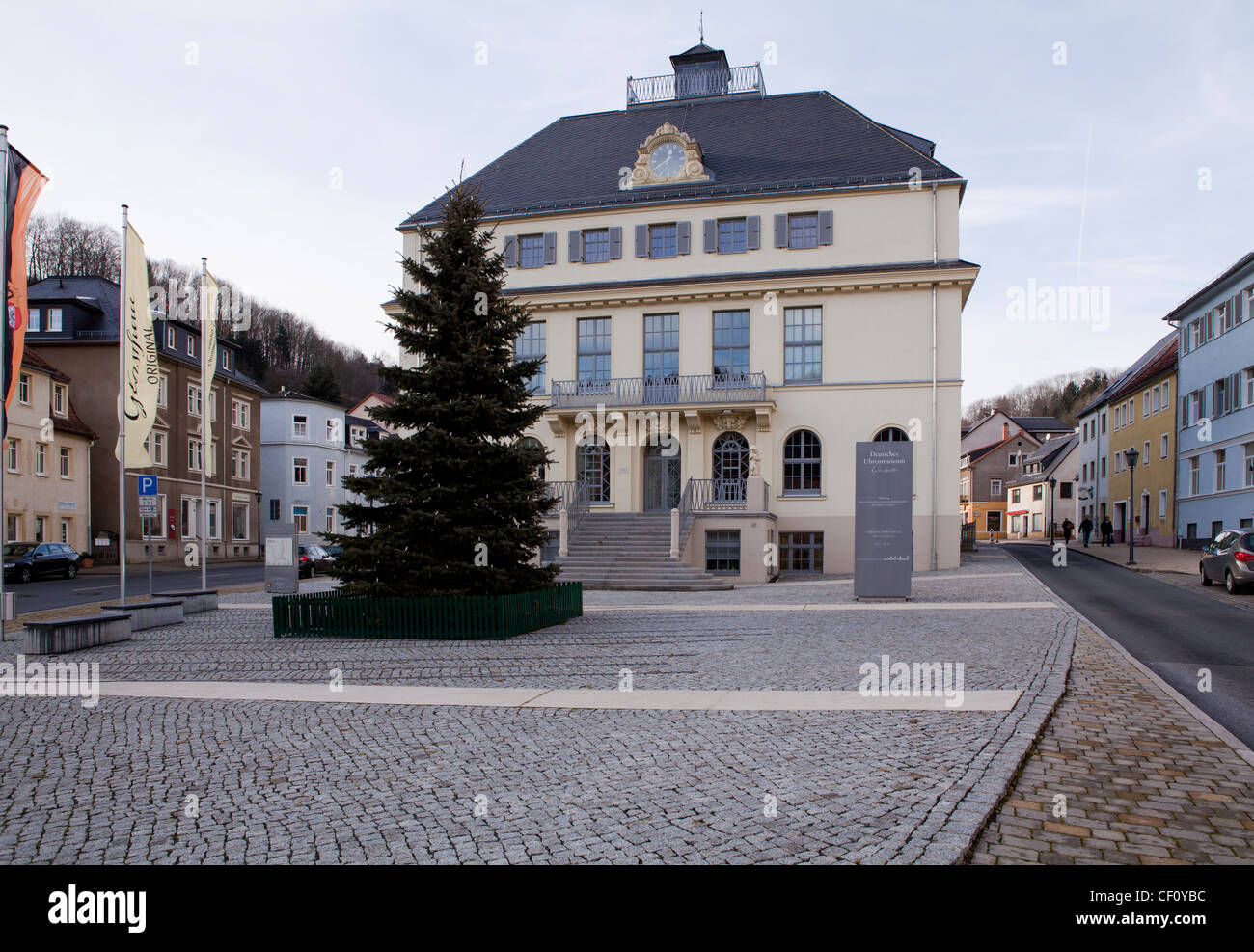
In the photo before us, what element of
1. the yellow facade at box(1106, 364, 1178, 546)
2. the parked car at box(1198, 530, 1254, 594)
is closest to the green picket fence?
the parked car at box(1198, 530, 1254, 594)

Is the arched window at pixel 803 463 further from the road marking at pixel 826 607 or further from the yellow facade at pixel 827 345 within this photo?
the road marking at pixel 826 607

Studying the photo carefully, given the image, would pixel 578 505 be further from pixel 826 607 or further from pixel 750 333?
pixel 826 607

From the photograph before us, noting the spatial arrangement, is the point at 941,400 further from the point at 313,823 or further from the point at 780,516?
the point at 313,823

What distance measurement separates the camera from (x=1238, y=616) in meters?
15.9

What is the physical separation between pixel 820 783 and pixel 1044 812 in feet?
4.17

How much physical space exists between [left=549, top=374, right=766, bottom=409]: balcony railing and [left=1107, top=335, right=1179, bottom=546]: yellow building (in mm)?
23114

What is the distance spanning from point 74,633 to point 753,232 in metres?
23.8

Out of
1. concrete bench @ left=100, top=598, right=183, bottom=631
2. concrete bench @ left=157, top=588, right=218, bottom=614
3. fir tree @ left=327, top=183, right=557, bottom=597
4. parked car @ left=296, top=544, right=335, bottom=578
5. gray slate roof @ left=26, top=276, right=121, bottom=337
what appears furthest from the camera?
gray slate roof @ left=26, top=276, right=121, bottom=337

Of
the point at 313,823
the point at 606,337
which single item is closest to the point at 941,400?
the point at 606,337

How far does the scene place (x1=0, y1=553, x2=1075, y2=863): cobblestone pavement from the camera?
4633mm

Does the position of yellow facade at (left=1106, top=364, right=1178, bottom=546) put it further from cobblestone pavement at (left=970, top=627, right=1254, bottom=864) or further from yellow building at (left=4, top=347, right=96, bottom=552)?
yellow building at (left=4, top=347, right=96, bottom=552)

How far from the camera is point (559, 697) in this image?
861 centimetres

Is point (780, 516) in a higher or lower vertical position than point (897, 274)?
lower

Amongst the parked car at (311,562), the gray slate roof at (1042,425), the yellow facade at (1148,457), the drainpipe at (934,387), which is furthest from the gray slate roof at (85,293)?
the gray slate roof at (1042,425)
